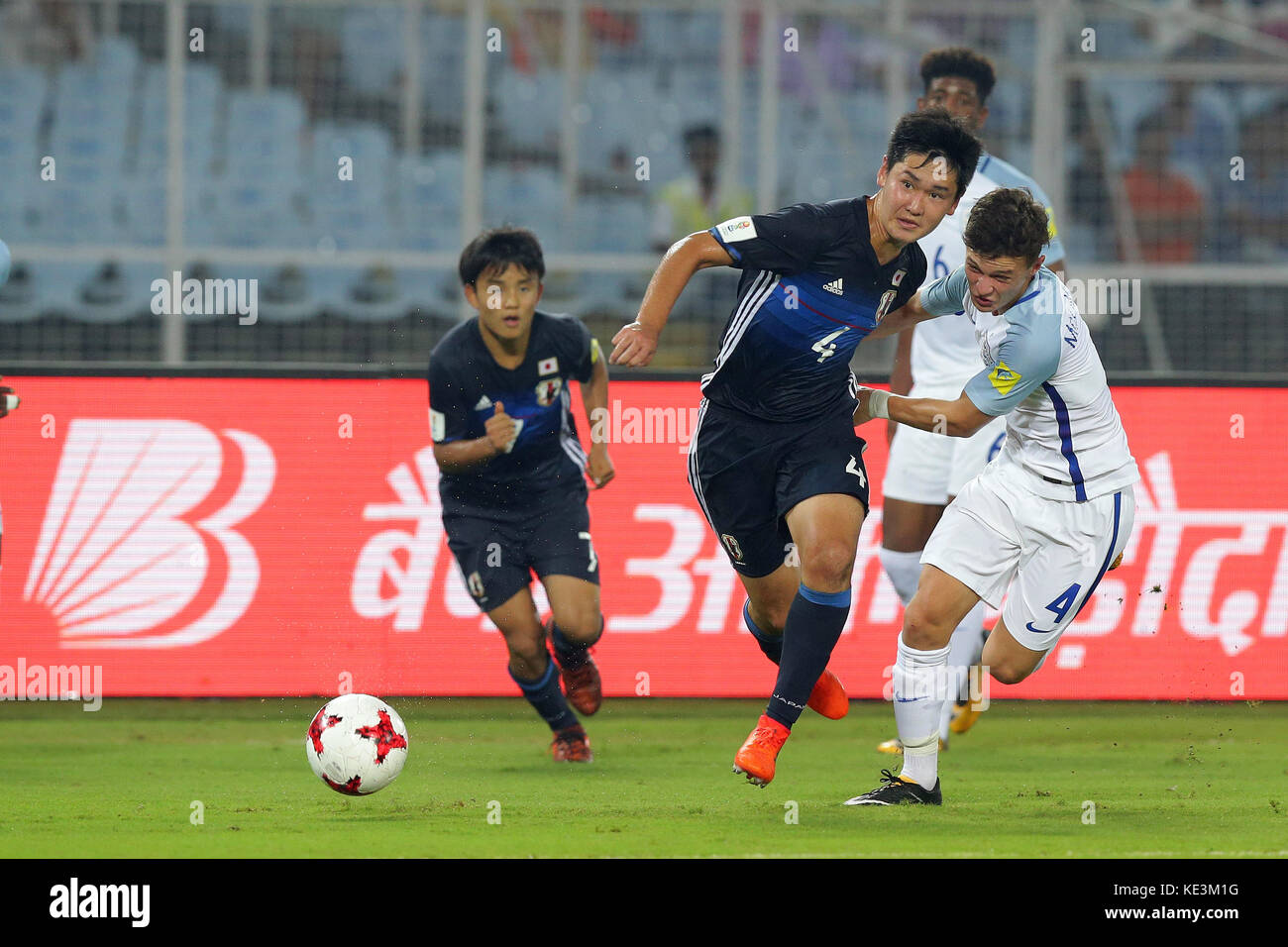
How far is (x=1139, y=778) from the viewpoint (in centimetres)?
645

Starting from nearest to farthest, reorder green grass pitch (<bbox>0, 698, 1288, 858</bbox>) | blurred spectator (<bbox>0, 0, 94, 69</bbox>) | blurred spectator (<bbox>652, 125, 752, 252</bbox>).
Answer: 1. green grass pitch (<bbox>0, 698, 1288, 858</bbox>)
2. blurred spectator (<bbox>652, 125, 752, 252</bbox>)
3. blurred spectator (<bbox>0, 0, 94, 69</bbox>)

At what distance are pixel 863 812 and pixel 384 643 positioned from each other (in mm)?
3322

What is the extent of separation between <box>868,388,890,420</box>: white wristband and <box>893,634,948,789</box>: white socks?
748 mm

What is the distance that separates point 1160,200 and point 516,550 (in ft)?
22.9

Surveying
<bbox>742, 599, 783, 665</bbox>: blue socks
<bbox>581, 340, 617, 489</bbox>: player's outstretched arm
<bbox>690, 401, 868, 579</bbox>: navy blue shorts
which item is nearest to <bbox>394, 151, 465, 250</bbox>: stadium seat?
<bbox>581, 340, 617, 489</bbox>: player's outstretched arm

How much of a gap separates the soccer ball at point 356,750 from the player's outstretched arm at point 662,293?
1.41 m

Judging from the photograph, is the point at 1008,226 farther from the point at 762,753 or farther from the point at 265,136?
the point at 265,136

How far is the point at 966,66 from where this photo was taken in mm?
6953

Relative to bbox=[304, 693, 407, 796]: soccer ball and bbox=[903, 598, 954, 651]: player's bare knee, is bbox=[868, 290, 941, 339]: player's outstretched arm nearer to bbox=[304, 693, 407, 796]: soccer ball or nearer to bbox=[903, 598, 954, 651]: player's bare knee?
bbox=[903, 598, 954, 651]: player's bare knee

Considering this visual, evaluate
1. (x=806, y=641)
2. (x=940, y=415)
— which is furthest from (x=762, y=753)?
(x=940, y=415)

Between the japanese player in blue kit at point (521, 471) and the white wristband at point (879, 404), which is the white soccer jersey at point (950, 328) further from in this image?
the white wristband at point (879, 404)

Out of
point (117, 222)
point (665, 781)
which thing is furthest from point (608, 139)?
point (665, 781)

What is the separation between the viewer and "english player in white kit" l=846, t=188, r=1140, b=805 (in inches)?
212

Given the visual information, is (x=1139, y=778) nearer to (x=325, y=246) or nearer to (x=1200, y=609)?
(x=1200, y=609)
